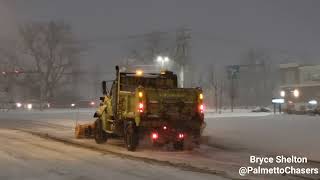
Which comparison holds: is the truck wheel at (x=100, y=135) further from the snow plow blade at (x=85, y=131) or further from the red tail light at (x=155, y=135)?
the red tail light at (x=155, y=135)

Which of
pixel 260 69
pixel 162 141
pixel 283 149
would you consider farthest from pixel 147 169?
pixel 260 69

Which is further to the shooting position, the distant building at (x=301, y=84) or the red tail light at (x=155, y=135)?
the distant building at (x=301, y=84)

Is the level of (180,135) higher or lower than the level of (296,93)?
lower

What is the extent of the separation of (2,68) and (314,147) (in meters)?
95.6

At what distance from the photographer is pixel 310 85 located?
4195 inches

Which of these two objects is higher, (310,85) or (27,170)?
(310,85)

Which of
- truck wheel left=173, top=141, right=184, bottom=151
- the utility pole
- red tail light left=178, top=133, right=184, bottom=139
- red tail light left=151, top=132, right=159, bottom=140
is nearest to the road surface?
red tail light left=151, top=132, right=159, bottom=140

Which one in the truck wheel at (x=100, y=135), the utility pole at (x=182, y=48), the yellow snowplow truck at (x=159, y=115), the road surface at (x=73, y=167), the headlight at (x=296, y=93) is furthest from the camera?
the headlight at (x=296, y=93)

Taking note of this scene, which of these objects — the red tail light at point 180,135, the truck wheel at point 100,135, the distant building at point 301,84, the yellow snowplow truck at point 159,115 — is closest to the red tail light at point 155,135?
the yellow snowplow truck at point 159,115

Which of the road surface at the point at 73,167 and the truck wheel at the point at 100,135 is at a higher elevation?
the truck wheel at the point at 100,135

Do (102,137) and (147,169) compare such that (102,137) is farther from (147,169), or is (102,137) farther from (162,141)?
(147,169)

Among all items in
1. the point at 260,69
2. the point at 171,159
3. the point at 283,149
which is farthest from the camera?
the point at 260,69

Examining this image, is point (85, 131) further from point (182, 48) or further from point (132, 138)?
point (182, 48)

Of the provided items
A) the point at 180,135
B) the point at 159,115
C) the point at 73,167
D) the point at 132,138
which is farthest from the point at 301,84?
the point at 73,167
